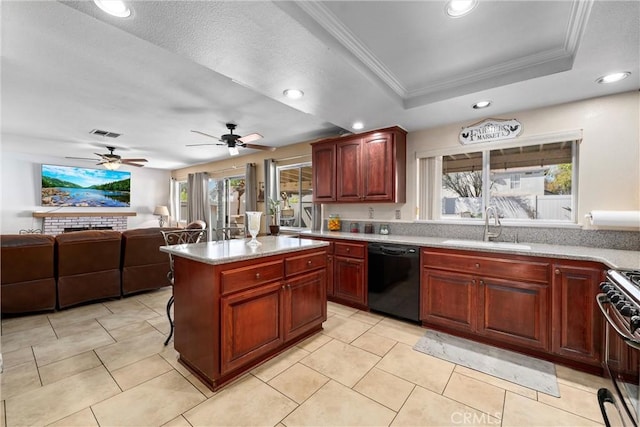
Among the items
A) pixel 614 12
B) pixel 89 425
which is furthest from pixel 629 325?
pixel 89 425

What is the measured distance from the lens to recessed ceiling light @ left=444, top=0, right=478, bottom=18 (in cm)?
165

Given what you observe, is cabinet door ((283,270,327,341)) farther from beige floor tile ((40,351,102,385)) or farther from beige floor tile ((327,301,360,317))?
beige floor tile ((40,351,102,385))

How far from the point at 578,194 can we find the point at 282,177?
14.5 ft

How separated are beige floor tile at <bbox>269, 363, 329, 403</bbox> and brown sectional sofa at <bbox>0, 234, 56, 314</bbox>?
125 inches

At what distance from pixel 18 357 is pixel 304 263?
8.38 ft

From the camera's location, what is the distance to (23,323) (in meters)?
Answer: 2.98

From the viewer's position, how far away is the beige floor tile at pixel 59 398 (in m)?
1.65

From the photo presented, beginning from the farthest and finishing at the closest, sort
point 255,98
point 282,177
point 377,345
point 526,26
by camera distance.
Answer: point 282,177 → point 255,98 → point 377,345 → point 526,26

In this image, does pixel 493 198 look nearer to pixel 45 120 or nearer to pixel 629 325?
pixel 629 325

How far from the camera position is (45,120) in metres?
3.91

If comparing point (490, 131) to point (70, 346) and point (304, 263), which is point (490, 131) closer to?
point (304, 263)

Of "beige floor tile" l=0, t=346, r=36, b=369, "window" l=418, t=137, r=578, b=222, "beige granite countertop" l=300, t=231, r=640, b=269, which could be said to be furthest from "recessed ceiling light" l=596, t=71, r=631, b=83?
"beige floor tile" l=0, t=346, r=36, b=369

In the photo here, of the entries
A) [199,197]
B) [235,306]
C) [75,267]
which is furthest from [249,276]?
[199,197]

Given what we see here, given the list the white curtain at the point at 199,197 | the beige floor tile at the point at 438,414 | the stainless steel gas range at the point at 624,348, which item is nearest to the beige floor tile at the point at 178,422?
the beige floor tile at the point at 438,414
